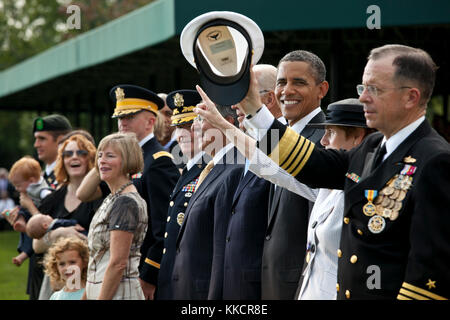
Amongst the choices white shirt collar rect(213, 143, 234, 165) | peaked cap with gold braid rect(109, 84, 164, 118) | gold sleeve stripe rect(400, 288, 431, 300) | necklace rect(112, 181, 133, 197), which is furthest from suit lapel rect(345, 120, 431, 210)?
peaked cap with gold braid rect(109, 84, 164, 118)

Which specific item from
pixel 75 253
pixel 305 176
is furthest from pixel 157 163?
pixel 305 176

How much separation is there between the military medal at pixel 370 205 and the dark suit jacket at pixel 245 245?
1411 millimetres

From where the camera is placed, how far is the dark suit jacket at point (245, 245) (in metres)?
4.63

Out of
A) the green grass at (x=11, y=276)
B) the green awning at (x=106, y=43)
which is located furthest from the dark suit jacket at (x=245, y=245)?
the green awning at (x=106, y=43)

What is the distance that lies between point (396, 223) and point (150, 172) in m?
3.52

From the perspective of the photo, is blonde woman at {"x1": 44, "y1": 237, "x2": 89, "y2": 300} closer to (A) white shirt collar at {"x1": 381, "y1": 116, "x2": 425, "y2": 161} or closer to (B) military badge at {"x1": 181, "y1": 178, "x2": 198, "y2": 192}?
(B) military badge at {"x1": 181, "y1": 178, "x2": 198, "y2": 192}

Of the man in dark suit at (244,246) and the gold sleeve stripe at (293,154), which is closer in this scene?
the gold sleeve stripe at (293,154)

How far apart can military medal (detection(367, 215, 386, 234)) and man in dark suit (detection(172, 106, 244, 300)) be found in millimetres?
1768

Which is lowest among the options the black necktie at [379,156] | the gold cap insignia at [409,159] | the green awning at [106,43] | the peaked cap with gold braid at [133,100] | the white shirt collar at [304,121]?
the gold cap insignia at [409,159]

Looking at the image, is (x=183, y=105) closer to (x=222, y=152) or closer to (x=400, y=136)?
(x=222, y=152)

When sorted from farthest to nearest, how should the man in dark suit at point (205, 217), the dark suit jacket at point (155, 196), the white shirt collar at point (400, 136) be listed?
the dark suit jacket at point (155, 196) < the man in dark suit at point (205, 217) < the white shirt collar at point (400, 136)

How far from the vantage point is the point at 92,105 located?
89.7 ft

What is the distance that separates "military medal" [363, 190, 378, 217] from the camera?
3315mm

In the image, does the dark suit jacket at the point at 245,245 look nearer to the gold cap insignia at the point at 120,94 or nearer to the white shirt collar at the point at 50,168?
the gold cap insignia at the point at 120,94
